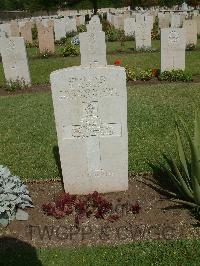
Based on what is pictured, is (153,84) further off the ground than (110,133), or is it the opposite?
(110,133)

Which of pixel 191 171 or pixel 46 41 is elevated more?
pixel 46 41

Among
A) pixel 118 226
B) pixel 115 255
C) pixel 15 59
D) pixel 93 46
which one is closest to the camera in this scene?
pixel 115 255

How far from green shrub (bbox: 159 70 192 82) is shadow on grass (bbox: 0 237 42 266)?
8.58 meters

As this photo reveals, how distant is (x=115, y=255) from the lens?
4.16m

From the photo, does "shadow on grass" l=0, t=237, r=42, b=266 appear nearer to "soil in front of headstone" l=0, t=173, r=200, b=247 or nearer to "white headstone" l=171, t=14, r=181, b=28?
"soil in front of headstone" l=0, t=173, r=200, b=247

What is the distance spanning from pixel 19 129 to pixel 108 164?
12.1 ft

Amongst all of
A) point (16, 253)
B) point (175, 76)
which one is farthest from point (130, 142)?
point (175, 76)

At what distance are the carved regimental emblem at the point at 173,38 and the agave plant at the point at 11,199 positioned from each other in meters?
8.46

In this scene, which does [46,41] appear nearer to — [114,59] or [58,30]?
[114,59]

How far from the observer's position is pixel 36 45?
2175 cm

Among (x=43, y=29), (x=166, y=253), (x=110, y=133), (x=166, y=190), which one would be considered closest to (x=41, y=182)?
(x=110, y=133)

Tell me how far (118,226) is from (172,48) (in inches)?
341

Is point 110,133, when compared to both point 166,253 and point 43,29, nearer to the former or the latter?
point 166,253

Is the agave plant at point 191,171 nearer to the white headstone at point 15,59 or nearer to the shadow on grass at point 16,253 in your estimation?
the shadow on grass at point 16,253
